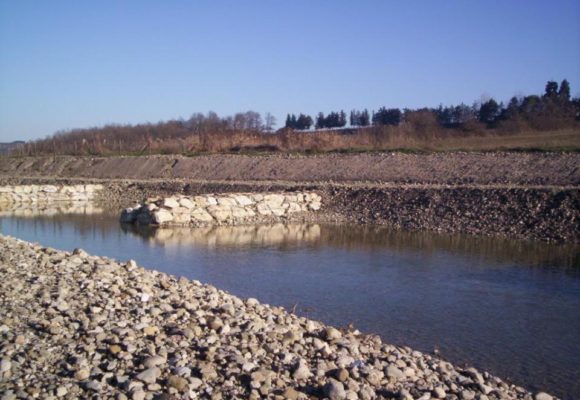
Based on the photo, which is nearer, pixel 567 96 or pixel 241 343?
pixel 241 343

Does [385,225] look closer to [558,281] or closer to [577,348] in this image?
[558,281]

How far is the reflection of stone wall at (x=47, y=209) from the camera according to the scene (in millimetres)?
26750

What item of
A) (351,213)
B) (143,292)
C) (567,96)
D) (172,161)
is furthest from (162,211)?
(567,96)

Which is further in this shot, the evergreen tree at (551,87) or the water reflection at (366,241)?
the evergreen tree at (551,87)

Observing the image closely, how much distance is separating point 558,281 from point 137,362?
33.9 feet

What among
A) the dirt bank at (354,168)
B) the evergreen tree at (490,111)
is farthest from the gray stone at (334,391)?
the evergreen tree at (490,111)

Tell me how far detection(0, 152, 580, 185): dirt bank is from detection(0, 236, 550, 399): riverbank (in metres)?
18.6

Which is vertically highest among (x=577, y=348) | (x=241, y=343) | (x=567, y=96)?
(x=567, y=96)

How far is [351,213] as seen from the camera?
78.1ft

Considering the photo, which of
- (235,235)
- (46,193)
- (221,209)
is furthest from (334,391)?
(46,193)

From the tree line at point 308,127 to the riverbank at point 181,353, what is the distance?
31.0 meters

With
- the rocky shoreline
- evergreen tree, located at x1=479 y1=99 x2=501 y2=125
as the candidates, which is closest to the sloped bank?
the rocky shoreline

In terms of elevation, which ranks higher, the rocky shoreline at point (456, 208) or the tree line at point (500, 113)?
the tree line at point (500, 113)

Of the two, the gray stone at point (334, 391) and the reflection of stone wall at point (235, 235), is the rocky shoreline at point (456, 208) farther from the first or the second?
the gray stone at point (334, 391)
